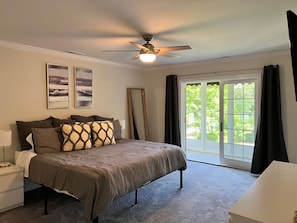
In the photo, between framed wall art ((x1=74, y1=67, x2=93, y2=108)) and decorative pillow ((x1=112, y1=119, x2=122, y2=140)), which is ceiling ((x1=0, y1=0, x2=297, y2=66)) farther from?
decorative pillow ((x1=112, y1=119, x2=122, y2=140))

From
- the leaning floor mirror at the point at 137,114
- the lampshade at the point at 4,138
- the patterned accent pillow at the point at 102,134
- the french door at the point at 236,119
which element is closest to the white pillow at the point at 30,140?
the lampshade at the point at 4,138

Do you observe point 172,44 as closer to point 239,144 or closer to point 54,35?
point 54,35

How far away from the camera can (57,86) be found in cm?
411

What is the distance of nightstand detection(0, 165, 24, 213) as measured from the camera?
2939mm

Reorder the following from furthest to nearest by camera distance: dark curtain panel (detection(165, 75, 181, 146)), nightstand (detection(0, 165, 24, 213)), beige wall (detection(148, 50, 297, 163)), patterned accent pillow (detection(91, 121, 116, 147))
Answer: dark curtain panel (detection(165, 75, 181, 146))
beige wall (detection(148, 50, 297, 163))
patterned accent pillow (detection(91, 121, 116, 147))
nightstand (detection(0, 165, 24, 213))

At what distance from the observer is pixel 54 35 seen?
10.2ft

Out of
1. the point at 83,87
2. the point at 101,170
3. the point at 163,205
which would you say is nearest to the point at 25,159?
the point at 101,170

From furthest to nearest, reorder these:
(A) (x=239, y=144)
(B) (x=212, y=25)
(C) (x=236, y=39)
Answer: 1. (A) (x=239, y=144)
2. (C) (x=236, y=39)
3. (B) (x=212, y=25)

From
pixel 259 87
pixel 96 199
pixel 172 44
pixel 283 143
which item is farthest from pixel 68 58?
pixel 283 143

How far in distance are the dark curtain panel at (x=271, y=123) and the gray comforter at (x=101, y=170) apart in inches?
74.1

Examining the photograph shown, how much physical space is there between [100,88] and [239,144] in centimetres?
333

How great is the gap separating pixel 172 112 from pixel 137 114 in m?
0.93

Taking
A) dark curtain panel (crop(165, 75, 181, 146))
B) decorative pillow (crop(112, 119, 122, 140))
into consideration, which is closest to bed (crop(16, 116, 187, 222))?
decorative pillow (crop(112, 119, 122, 140))

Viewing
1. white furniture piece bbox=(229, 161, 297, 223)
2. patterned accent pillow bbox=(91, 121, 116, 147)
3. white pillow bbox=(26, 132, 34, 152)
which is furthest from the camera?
patterned accent pillow bbox=(91, 121, 116, 147)
